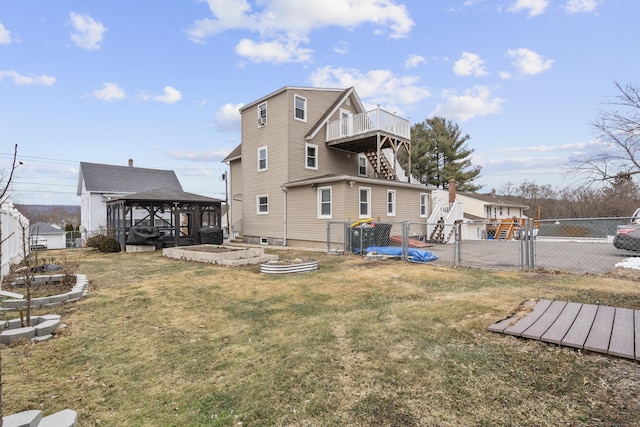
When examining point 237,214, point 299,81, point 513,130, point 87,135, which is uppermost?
point 299,81

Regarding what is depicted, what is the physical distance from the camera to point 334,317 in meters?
4.57

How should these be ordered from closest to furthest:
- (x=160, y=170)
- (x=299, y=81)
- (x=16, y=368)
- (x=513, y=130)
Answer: (x=16, y=368) → (x=513, y=130) → (x=299, y=81) → (x=160, y=170)

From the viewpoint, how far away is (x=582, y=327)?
3578 millimetres

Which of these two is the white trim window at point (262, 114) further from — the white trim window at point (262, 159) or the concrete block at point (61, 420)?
the concrete block at point (61, 420)

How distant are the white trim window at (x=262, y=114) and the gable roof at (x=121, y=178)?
1676 cm

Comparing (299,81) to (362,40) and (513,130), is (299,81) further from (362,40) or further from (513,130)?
(513,130)

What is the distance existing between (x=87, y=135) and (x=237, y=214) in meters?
11.1

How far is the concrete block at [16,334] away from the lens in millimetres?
3797

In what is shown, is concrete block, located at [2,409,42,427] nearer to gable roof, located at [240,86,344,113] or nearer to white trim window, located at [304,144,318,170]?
white trim window, located at [304,144,318,170]

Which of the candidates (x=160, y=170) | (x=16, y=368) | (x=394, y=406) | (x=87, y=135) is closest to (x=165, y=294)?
(x=16, y=368)

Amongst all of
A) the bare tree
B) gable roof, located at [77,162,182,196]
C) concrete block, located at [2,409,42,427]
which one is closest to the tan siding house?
the bare tree

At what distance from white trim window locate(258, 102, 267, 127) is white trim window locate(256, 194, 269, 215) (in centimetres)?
399

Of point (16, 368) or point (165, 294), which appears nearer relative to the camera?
point (16, 368)

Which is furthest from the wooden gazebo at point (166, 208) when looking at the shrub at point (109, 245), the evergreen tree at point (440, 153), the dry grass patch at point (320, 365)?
the evergreen tree at point (440, 153)
